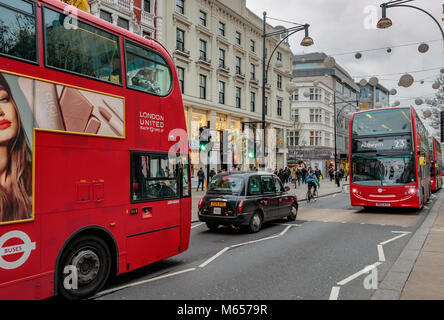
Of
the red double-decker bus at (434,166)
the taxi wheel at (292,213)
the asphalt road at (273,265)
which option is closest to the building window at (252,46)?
the red double-decker bus at (434,166)

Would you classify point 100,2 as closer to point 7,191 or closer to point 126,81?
point 126,81

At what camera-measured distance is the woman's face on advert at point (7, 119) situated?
13.5 feet

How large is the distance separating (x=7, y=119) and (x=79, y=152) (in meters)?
1.04

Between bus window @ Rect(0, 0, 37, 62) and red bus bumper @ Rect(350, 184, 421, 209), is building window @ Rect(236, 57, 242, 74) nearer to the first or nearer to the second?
red bus bumper @ Rect(350, 184, 421, 209)

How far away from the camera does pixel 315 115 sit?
5828 centimetres

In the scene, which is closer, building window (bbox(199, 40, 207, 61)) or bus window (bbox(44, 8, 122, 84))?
bus window (bbox(44, 8, 122, 84))

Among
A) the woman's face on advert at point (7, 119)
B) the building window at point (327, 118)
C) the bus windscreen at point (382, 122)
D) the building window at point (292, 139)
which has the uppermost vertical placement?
the building window at point (327, 118)

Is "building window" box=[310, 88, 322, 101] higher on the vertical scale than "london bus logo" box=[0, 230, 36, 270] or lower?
higher

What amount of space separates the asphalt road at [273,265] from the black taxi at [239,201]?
16.2 inches

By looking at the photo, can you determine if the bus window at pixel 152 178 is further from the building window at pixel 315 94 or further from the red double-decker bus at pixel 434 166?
the building window at pixel 315 94

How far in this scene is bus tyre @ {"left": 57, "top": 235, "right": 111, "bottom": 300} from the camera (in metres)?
4.85

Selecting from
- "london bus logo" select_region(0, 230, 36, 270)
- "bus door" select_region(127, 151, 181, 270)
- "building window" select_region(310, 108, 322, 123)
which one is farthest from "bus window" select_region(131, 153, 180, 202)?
"building window" select_region(310, 108, 322, 123)

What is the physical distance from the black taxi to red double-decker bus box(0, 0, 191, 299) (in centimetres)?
319

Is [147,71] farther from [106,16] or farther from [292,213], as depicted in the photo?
[106,16]
